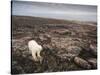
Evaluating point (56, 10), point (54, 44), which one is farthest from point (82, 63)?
point (56, 10)

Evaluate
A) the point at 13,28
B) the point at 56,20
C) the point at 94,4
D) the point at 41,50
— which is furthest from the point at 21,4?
the point at 94,4

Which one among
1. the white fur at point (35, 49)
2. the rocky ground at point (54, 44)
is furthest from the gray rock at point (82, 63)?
the white fur at point (35, 49)

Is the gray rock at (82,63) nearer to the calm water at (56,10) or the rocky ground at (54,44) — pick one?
the rocky ground at (54,44)

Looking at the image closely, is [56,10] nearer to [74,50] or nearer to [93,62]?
[74,50]

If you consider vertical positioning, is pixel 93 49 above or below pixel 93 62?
above

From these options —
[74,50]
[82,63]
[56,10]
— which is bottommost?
[82,63]

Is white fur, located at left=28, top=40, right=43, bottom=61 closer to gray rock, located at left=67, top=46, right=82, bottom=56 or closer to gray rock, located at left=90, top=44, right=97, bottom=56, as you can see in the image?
gray rock, located at left=67, top=46, right=82, bottom=56

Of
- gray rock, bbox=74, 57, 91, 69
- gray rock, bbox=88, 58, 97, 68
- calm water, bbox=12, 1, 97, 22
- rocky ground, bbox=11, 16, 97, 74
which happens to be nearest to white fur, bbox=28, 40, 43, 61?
rocky ground, bbox=11, 16, 97, 74

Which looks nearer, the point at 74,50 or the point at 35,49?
the point at 35,49
